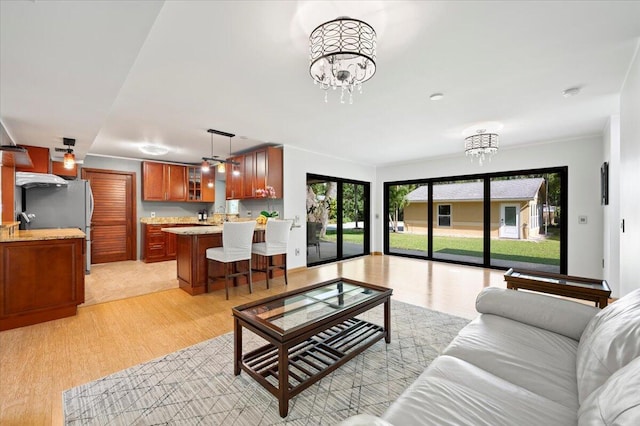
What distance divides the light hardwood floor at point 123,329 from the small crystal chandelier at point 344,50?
251 cm

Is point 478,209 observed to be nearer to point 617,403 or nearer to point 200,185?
point 617,403

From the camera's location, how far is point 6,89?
7.61ft

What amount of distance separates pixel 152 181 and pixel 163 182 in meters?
0.23

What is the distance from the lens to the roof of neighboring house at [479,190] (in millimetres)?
5465

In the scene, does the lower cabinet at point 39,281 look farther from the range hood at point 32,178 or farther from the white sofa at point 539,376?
the white sofa at point 539,376

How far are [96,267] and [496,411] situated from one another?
6965mm

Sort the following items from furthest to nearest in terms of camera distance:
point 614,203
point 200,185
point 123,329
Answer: point 200,185, point 614,203, point 123,329

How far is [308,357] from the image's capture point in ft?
7.07

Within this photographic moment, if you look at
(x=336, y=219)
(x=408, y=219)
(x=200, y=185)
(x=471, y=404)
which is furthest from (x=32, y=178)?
(x=408, y=219)

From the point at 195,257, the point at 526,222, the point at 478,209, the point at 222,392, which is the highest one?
the point at 478,209

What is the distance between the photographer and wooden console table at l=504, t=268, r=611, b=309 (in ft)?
6.79

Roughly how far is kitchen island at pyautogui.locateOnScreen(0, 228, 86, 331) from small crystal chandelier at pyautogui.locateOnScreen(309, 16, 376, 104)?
3226 millimetres

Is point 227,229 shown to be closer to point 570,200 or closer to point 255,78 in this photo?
point 255,78

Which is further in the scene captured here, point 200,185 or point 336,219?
point 200,185
